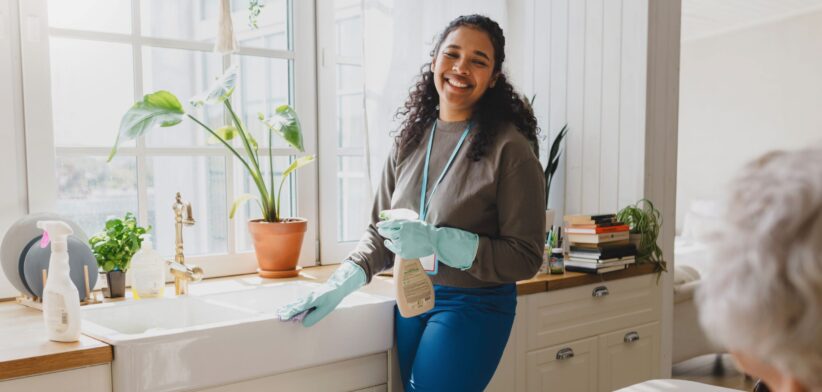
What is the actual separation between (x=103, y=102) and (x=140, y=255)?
0.58 meters

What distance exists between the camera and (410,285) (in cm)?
185

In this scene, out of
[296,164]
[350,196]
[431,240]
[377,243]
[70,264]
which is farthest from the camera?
[350,196]

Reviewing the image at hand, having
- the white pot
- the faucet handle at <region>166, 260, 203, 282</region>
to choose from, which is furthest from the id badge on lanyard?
the white pot

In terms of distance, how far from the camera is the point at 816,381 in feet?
1.96

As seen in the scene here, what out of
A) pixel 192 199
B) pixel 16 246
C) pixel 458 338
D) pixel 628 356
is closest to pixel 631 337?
pixel 628 356

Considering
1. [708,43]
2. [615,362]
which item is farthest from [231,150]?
[708,43]

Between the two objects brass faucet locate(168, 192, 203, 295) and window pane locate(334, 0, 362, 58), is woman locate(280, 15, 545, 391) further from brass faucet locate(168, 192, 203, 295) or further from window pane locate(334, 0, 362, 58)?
window pane locate(334, 0, 362, 58)

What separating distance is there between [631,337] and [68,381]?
2004mm

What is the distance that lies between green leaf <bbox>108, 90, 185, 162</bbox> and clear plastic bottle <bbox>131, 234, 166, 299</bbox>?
11.9 inches

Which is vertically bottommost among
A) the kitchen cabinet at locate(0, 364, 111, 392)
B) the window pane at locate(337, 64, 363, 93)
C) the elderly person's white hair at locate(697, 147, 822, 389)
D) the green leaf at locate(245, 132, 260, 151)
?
the kitchen cabinet at locate(0, 364, 111, 392)

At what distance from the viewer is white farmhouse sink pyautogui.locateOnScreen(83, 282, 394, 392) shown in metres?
1.59

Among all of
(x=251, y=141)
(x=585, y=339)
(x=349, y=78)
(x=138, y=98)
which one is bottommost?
(x=585, y=339)

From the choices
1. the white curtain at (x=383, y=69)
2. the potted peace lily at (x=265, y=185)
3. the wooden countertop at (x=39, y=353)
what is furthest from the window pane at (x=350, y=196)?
the wooden countertop at (x=39, y=353)

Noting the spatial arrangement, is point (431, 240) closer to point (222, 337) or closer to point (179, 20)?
point (222, 337)
